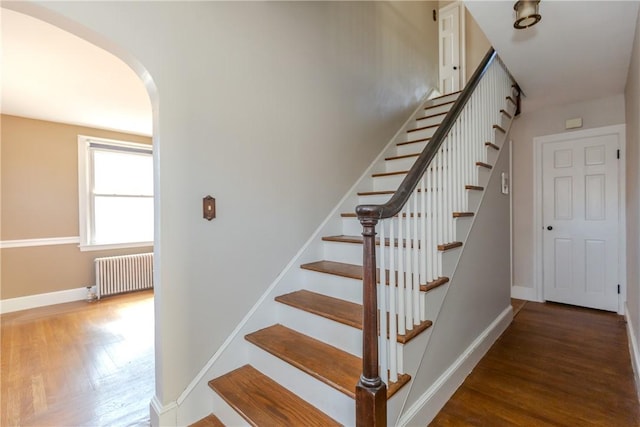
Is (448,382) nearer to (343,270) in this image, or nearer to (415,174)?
(343,270)

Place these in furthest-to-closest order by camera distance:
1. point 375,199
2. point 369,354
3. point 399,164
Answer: point 399,164 → point 375,199 → point 369,354

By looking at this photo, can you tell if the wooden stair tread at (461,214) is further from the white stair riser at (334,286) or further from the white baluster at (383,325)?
the white baluster at (383,325)

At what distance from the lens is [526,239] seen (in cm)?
379

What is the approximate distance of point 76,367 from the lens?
2289 mm

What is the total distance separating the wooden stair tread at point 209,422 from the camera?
1.65 m

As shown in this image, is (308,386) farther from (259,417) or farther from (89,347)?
(89,347)

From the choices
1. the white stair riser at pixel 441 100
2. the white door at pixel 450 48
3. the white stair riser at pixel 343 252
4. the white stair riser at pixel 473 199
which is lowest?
the white stair riser at pixel 343 252

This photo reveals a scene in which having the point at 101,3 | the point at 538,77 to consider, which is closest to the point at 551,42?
the point at 538,77

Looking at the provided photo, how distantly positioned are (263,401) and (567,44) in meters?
3.23

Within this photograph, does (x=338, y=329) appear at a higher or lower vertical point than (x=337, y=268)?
lower

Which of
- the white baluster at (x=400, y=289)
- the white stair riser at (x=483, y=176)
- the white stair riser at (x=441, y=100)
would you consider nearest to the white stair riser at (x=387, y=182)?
the white stair riser at (x=483, y=176)

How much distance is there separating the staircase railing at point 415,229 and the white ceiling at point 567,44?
0.26 metres

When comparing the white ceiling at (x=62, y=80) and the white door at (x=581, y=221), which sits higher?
the white ceiling at (x=62, y=80)

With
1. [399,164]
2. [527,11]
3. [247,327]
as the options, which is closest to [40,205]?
[247,327]
